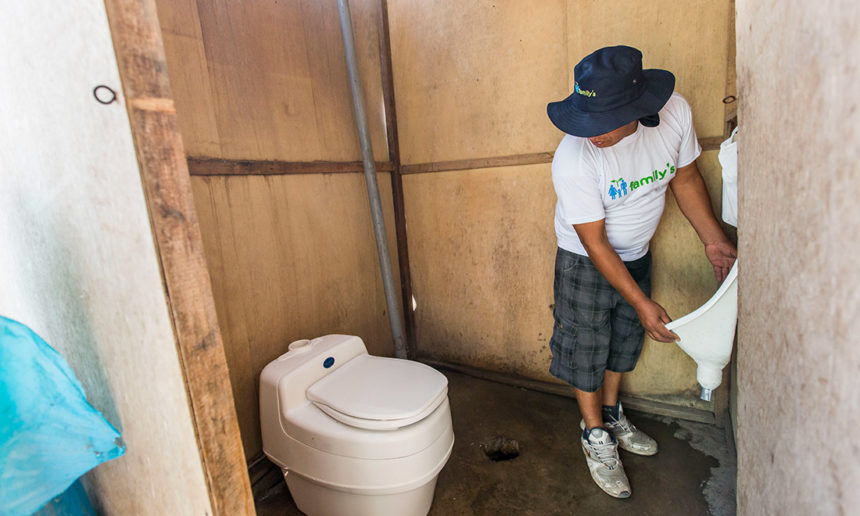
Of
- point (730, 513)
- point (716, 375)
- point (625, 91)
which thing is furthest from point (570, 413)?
point (625, 91)

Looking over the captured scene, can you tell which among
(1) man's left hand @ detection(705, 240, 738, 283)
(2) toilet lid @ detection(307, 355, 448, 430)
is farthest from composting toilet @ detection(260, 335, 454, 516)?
(1) man's left hand @ detection(705, 240, 738, 283)

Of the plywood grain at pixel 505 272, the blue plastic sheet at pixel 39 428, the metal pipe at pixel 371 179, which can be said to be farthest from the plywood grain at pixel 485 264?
the blue plastic sheet at pixel 39 428

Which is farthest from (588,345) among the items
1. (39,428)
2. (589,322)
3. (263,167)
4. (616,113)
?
(39,428)

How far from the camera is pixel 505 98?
1896 millimetres

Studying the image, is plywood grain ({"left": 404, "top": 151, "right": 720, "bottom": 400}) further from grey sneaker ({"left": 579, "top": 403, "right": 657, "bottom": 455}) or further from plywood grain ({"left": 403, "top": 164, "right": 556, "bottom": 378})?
grey sneaker ({"left": 579, "top": 403, "right": 657, "bottom": 455})

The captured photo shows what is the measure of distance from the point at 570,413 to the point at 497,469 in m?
0.51

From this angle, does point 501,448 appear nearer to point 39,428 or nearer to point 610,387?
point 610,387

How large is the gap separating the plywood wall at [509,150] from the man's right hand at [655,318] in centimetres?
51

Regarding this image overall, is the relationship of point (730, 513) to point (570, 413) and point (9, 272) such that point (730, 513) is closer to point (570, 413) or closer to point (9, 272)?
point (570, 413)

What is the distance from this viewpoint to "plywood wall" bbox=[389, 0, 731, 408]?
154cm

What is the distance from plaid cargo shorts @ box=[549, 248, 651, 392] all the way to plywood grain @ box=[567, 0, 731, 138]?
0.61 m

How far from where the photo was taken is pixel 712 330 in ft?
3.46

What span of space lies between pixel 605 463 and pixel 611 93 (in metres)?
1.30

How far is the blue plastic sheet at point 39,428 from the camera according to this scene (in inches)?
26.4
